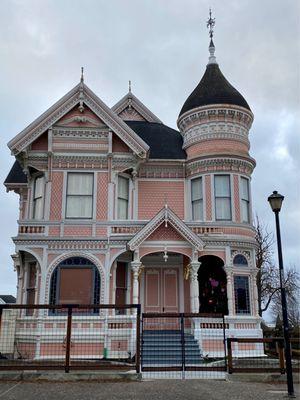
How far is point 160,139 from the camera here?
2252cm

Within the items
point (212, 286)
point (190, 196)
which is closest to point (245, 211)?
point (190, 196)

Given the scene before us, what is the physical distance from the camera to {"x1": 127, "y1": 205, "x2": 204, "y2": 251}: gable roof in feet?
59.2

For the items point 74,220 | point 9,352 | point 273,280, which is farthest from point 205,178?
point 273,280

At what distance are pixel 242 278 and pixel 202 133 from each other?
6.74 metres

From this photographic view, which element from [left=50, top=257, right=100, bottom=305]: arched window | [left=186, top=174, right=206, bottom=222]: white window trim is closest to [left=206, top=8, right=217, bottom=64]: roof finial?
[left=186, top=174, right=206, bottom=222]: white window trim

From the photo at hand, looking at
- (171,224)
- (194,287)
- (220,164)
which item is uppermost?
(220,164)

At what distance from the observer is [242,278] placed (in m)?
19.2

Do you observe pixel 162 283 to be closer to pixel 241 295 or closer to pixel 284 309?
pixel 241 295

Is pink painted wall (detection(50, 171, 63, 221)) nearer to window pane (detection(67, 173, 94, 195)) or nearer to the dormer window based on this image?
window pane (detection(67, 173, 94, 195))

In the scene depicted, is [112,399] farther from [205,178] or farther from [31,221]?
[205,178]

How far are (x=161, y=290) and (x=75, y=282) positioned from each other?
371 centimetres

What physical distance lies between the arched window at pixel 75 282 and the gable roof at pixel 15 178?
20.1 ft

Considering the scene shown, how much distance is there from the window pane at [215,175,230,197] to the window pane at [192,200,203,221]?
901 mm

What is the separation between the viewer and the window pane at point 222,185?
20.4 metres
